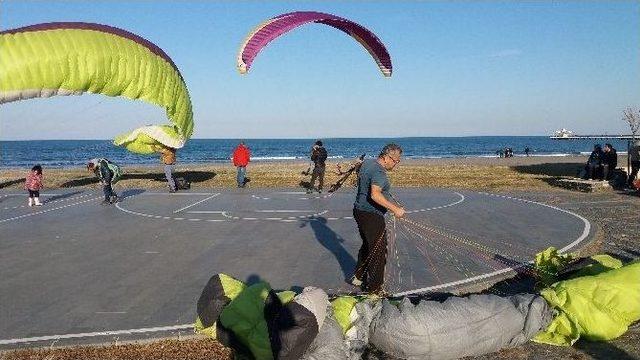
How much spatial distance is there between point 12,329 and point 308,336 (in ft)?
12.5

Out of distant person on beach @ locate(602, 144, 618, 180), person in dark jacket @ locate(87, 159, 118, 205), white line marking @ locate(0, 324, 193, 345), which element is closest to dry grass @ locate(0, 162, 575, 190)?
distant person on beach @ locate(602, 144, 618, 180)

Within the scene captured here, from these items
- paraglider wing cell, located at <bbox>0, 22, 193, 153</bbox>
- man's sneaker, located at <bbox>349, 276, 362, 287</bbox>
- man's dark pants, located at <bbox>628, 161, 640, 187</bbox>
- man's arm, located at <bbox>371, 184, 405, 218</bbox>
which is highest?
paraglider wing cell, located at <bbox>0, 22, 193, 153</bbox>

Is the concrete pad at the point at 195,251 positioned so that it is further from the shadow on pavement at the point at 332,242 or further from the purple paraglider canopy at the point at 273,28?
the purple paraglider canopy at the point at 273,28

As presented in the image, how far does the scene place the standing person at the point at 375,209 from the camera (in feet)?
22.1

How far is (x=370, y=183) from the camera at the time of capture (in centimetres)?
680

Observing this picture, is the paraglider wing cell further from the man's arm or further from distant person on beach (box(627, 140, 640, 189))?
distant person on beach (box(627, 140, 640, 189))

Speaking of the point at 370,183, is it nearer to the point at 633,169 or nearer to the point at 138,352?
the point at 138,352

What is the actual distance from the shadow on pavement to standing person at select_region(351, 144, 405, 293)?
4.10ft

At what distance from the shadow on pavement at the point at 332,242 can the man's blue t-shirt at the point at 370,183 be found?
1.60m

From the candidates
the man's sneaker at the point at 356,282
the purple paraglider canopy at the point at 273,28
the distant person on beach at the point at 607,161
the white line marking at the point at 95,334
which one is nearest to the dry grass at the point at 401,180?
A: the distant person on beach at the point at 607,161

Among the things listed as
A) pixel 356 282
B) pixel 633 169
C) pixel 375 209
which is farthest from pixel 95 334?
pixel 633 169

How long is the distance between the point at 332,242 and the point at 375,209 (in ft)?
12.7

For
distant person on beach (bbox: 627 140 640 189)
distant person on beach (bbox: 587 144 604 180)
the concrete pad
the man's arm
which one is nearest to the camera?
the man's arm

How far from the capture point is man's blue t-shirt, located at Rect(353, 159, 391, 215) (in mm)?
6715
